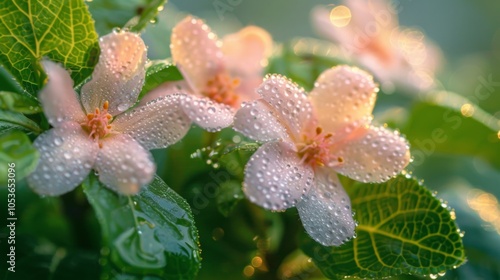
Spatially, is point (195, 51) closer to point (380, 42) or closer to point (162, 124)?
point (162, 124)

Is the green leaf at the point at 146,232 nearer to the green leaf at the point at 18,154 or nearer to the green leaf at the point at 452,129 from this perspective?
the green leaf at the point at 18,154

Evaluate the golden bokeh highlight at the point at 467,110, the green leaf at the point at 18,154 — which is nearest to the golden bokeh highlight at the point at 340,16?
the golden bokeh highlight at the point at 467,110

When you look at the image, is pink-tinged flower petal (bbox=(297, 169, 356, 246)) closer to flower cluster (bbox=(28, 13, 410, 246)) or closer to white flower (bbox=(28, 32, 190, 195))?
flower cluster (bbox=(28, 13, 410, 246))

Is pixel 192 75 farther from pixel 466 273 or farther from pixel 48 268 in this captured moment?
pixel 466 273

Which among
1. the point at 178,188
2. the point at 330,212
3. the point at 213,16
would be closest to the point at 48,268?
the point at 178,188

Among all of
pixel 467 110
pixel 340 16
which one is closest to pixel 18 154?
pixel 467 110

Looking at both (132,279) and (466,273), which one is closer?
(132,279)
